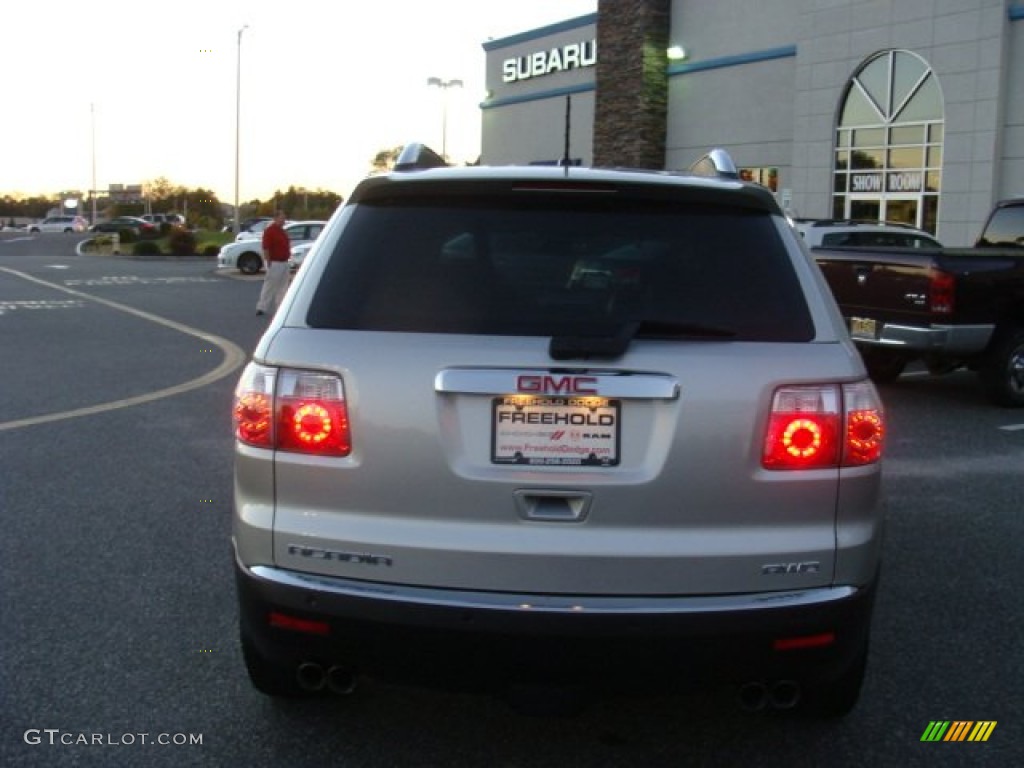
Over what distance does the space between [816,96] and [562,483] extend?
28.3 meters

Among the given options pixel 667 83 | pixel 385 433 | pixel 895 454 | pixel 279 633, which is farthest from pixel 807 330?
pixel 667 83

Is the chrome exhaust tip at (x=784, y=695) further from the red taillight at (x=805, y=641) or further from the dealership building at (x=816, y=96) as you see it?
the dealership building at (x=816, y=96)

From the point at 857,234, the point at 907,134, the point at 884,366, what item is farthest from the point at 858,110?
the point at 884,366

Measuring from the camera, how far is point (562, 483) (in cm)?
299

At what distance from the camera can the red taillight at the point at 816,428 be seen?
3045 millimetres

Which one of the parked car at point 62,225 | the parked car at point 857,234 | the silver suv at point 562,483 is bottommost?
the silver suv at point 562,483

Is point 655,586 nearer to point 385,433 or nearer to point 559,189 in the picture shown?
point 385,433

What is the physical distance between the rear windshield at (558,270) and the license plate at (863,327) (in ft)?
25.8

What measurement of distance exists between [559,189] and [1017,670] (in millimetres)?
2559

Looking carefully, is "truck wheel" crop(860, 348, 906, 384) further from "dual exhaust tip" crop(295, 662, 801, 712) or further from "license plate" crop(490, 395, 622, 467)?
"license plate" crop(490, 395, 622, 467)

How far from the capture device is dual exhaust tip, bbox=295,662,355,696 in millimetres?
3338

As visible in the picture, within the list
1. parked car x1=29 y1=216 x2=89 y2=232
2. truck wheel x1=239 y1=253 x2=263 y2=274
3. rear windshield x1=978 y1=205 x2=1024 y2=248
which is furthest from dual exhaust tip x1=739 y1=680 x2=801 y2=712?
parked car x1=29 y1=216 x2=89 y2=232

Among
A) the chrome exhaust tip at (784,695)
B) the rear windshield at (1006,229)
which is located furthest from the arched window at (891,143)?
the chrome exhaust tip at (784,695)

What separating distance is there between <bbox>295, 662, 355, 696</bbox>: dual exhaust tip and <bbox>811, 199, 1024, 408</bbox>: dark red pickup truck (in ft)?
26.7
